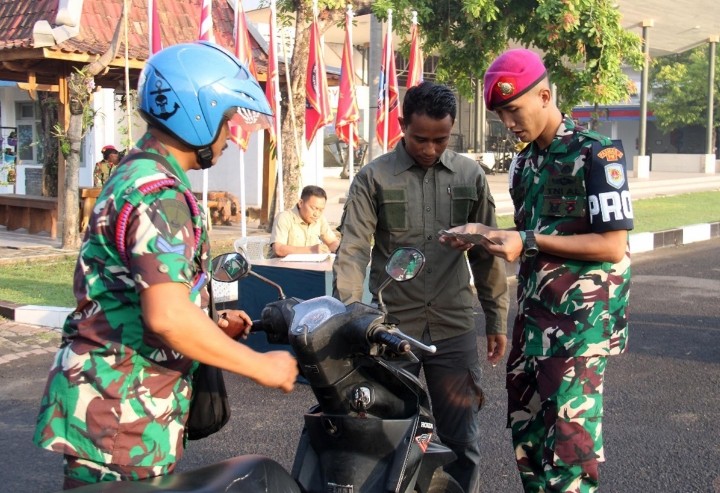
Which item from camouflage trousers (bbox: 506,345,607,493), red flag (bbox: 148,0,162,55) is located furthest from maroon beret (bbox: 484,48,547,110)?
red flag (bbox: 148,0,162,55)

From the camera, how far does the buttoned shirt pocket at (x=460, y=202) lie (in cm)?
352

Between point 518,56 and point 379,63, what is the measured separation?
7860 millimetres

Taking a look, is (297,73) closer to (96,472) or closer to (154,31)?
(154,31)

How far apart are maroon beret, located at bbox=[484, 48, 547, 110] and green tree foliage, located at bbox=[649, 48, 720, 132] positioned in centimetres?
4212

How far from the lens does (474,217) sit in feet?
11.8

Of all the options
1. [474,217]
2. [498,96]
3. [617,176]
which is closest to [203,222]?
[498,96]

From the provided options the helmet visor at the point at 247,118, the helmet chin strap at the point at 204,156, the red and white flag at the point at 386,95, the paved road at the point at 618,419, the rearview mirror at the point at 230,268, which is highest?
the red and white flag at the point at 386,95

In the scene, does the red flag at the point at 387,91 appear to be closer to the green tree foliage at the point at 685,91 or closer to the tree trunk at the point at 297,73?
the tree trunk at the point at 297,73

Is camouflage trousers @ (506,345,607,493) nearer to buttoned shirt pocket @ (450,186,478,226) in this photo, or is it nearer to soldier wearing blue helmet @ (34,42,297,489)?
buttoned shirt pocket @ (450,186,478,226)

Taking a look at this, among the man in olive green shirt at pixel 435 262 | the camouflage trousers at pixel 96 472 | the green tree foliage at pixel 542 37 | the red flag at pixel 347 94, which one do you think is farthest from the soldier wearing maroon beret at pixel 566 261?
the green tree foliage at pixel 542 37

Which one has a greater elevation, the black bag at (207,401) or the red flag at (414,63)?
the red flag at (414,63)

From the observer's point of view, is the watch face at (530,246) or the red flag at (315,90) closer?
the watch face at (530,246)

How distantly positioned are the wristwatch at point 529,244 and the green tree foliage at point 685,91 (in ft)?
139

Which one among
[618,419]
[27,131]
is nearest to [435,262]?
[618,419]
